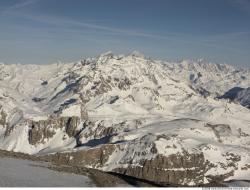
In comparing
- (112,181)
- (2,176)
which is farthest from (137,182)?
(2,176)

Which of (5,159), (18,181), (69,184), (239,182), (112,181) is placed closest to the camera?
(18,181)

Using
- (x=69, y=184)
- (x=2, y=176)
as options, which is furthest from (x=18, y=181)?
(x=69, y=184)

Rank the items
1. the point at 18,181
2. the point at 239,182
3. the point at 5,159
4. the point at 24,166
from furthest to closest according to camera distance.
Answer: the point at 239,182
the point at 5,159
the point at 24,166
the point at 18,181

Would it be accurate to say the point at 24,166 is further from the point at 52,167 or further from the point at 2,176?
the point at 2,176

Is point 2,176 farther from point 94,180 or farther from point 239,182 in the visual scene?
point 239,182

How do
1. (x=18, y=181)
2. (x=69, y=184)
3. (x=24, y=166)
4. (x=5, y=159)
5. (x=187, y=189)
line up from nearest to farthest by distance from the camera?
(x=187, y=189) < (x=18, y=181) < (x=69, y=184) < (x=24, y=166) < (x=5, y=159)

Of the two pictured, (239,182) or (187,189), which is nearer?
(187,189)
